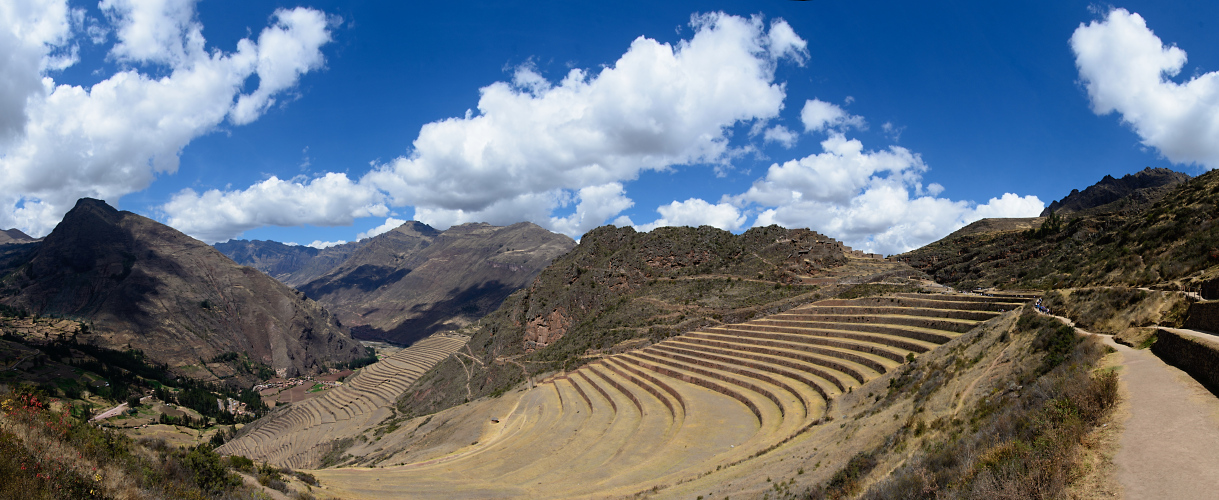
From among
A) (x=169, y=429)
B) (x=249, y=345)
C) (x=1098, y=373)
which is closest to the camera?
(x=1098, y=373)

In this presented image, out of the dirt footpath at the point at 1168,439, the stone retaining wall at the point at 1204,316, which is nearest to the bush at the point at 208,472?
the dirt footpath at the point at 1168,439

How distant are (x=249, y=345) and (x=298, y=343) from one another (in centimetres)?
1456

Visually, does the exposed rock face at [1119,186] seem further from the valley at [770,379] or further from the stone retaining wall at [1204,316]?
the stone retaining wall at [1204,316]

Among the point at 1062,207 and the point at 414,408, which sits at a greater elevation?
the point at 1062,207

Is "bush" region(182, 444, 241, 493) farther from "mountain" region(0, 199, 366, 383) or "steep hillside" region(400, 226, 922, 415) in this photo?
"mountain" region(0, 199, 366, 383)

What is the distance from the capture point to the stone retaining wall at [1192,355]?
8.64 m

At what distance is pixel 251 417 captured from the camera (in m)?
99.0

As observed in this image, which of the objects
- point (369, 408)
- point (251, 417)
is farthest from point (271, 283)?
point (369, 408)

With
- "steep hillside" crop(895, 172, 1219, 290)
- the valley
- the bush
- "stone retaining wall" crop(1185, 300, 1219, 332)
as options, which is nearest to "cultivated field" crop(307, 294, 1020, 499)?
the valley

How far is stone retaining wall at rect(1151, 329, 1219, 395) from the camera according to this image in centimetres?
864

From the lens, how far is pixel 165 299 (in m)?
154

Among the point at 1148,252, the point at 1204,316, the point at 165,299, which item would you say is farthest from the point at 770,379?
the point at 165,299

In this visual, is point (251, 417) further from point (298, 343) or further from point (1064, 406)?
point (1064, 406)

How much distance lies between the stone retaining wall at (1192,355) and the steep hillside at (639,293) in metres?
30.8
